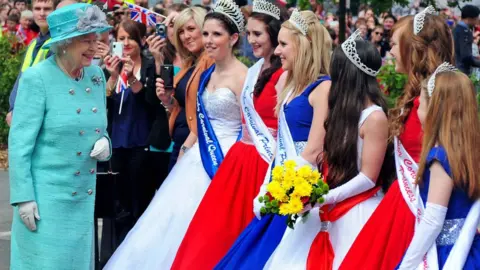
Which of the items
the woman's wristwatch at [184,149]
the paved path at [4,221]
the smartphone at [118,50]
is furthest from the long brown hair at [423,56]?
the paved path at [4,221]

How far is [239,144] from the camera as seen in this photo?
649 centimetres

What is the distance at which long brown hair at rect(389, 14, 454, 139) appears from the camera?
16.4 feet

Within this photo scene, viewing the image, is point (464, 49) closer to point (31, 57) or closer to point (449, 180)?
point (31, 57)

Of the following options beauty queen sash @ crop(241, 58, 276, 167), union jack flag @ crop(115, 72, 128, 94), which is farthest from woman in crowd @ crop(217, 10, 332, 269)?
union jack flag @ crop(115, 72, 128, 94)

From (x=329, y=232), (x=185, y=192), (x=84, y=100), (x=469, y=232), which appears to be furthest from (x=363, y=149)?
(x=185, y=192)

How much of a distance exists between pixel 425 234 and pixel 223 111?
2652 millimetres

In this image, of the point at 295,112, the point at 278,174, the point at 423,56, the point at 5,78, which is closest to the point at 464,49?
the point at 5,78

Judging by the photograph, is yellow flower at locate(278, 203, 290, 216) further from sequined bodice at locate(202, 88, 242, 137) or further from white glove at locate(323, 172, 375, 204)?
sequined bodice at locate(202, 88, 242, 137)

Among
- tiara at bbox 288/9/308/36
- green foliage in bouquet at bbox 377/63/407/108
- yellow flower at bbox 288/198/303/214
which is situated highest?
tiara at bbox 288/9/308/36

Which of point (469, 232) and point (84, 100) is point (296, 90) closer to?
point (84, 100)

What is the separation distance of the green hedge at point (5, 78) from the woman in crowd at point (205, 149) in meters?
7.31

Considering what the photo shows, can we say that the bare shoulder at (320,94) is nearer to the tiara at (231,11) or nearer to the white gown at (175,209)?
the white gown at (175,209)

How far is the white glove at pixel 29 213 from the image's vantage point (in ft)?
16.6

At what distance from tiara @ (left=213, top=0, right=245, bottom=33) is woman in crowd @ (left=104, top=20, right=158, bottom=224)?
3.09 ft
